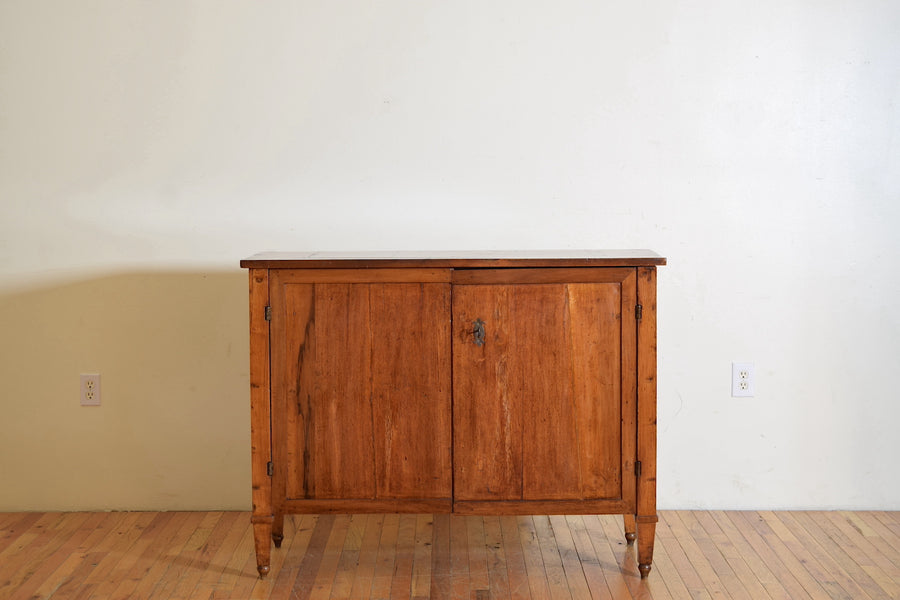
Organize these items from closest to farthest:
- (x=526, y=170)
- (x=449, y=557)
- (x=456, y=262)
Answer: (x=456, y=262), (x=449, y=557), (x=526, y=170)

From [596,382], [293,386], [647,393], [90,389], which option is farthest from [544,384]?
[90,389]

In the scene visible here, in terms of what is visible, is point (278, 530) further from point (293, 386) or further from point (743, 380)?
point (743, 380)

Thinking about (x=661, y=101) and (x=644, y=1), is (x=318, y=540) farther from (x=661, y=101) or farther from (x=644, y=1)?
(x=644, y=1)

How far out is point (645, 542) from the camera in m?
2.14

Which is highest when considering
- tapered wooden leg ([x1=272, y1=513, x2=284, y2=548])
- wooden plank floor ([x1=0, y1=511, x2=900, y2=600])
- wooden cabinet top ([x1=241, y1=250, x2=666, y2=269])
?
wooden cabinet top ([x1=241, y1=250, x2=666, y2=269])

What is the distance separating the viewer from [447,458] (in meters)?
2.14

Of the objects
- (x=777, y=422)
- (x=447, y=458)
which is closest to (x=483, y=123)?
(x=447, y=458)

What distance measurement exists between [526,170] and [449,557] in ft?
3.61

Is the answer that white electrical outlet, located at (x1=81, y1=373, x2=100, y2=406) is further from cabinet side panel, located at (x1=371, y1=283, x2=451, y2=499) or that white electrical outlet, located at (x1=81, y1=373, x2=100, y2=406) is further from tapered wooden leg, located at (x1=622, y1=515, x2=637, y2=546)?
tapered wooden leg, located at (x1=622, y1=515, x2=637, y2=546)

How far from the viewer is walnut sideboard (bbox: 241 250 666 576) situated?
2102 mm

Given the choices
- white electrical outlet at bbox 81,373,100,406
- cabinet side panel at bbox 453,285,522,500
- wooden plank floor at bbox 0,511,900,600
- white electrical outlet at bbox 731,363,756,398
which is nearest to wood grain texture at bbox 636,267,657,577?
wooden plank floor at bbox 0,511,900,600

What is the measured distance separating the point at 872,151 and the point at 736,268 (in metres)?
0.51

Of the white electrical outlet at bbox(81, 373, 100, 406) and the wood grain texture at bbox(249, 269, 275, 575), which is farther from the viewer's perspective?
the white electrical outlet at bbox(81, 373, 100, 406)

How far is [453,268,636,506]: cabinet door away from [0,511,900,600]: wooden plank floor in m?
0.21
